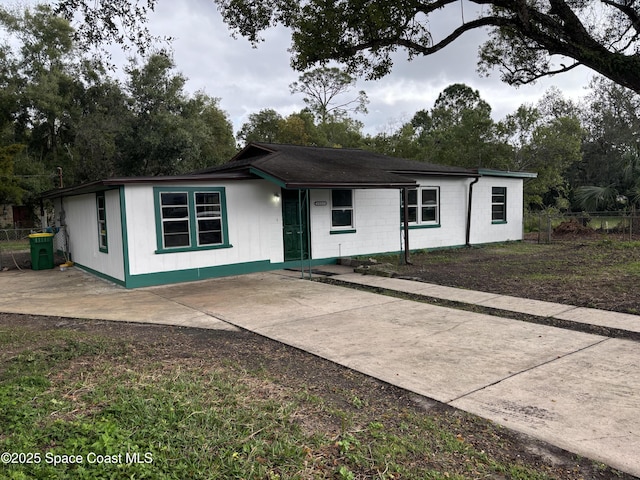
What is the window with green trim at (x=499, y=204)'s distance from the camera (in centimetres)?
1688

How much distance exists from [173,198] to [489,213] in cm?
1171

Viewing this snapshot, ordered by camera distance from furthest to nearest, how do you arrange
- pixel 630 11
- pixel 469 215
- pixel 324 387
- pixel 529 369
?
1. pixel 469 215
2. pixel 630 11
3. pixel 529 369
4. pixel 324 387

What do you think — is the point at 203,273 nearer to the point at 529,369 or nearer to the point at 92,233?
the point at 92,233

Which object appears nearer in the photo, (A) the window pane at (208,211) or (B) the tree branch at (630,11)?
(B) the tree branch at (630,11)

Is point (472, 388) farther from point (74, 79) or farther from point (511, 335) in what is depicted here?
point (74, 79)

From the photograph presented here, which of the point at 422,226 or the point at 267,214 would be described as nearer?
the point at 267,214

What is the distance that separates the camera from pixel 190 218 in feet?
33.8

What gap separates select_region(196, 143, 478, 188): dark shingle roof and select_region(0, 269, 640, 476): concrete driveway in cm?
255

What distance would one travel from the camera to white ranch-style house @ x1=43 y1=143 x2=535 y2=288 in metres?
9.86

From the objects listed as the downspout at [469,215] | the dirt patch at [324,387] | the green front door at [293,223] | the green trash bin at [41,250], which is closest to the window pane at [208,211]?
the green front door at [293,223]

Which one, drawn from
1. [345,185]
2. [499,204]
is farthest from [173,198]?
[499,204]

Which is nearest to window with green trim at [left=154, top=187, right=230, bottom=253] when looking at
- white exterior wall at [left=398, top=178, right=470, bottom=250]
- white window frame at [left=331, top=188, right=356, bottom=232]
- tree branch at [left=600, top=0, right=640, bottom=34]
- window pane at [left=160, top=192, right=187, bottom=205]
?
window pane at [left=160, top=192, right=187, bottom=205]

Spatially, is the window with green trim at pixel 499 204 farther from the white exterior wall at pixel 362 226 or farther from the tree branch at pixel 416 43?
the tree branch at pixel 416 43

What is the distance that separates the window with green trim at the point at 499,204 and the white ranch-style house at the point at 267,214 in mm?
338
